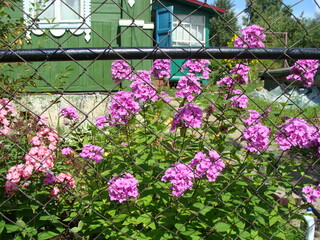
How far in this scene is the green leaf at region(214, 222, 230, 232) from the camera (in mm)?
1647

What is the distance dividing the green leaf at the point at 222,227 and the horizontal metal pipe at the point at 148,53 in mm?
739

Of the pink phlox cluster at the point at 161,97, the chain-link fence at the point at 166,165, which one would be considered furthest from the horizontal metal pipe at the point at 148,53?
the pink phlox cluster at the point at 161,97

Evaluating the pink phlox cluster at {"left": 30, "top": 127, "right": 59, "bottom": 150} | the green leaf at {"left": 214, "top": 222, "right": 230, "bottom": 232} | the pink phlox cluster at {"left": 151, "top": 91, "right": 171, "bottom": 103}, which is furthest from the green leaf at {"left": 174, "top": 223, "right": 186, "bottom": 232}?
the pink phlox cluster at {"left": 30, "top": 127, "right": 59, "bottom": 150}

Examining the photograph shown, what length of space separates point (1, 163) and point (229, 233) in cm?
128

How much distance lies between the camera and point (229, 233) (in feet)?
5.66

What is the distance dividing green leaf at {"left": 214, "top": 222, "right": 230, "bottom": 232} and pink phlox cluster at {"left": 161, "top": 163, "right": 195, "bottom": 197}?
27 cm

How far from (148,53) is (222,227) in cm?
83

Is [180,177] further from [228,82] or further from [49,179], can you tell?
[228,82]

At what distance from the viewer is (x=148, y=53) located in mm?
1349

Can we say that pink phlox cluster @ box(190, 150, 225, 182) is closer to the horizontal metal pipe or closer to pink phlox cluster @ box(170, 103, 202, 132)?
pink phlox cluster @ box(170, 103, 202, 132)

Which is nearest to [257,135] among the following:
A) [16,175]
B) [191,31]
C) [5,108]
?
[16,175]

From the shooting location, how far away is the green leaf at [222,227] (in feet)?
5.40

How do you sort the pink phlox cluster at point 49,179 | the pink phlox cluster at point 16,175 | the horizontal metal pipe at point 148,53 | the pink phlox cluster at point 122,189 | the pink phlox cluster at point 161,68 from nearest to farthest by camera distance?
1. the horizontal metal pipe at point 148,53
2. the pink phlox cluster at point 122,189
3. the pink phlox cluster at point 16,175
4. the pink phlox cluster at point 49,179
5. the pink phlox cluster at point 161,68

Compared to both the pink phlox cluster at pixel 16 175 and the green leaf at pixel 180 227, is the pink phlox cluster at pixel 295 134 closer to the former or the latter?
the green leaf at pixel 180 227
